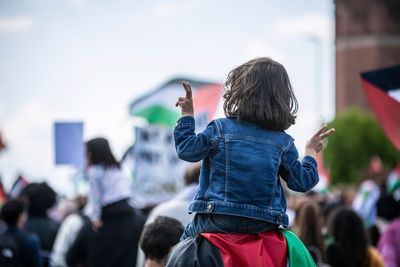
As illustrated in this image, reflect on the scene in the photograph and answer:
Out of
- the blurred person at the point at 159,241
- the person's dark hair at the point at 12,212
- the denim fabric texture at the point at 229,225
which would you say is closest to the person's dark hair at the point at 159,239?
the blurred person at the point at 159,241

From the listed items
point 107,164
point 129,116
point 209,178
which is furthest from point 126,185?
point 129,116

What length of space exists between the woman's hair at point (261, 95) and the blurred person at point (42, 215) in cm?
673

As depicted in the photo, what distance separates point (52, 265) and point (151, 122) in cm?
505

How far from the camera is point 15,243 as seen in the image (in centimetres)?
895

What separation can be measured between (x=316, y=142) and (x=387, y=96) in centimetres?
271

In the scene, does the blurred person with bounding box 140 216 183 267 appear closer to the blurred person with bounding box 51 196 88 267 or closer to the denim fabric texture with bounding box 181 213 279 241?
the denim fabric texture with bounding box 181 213 279 241

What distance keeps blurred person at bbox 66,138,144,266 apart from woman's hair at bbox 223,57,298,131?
12.8ft

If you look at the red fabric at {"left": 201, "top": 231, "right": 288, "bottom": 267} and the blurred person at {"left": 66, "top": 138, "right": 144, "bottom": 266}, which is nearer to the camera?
the red fabric at {"left": 201, "top": 231, "right": 288, "bottom": 267}

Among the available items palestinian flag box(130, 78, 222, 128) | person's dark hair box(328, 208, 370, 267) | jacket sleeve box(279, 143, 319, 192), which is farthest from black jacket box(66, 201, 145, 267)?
palestinian flag box(130, 78, 222, 128)

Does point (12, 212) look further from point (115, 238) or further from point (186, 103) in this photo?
point (186, 103)

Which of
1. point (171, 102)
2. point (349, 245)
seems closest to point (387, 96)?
point (349, 245)

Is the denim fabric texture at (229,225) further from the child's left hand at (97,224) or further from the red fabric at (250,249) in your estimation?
the child's left hand at (97,224)

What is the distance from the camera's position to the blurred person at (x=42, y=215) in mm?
11406

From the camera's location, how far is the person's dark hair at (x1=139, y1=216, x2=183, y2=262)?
6.17 metres
